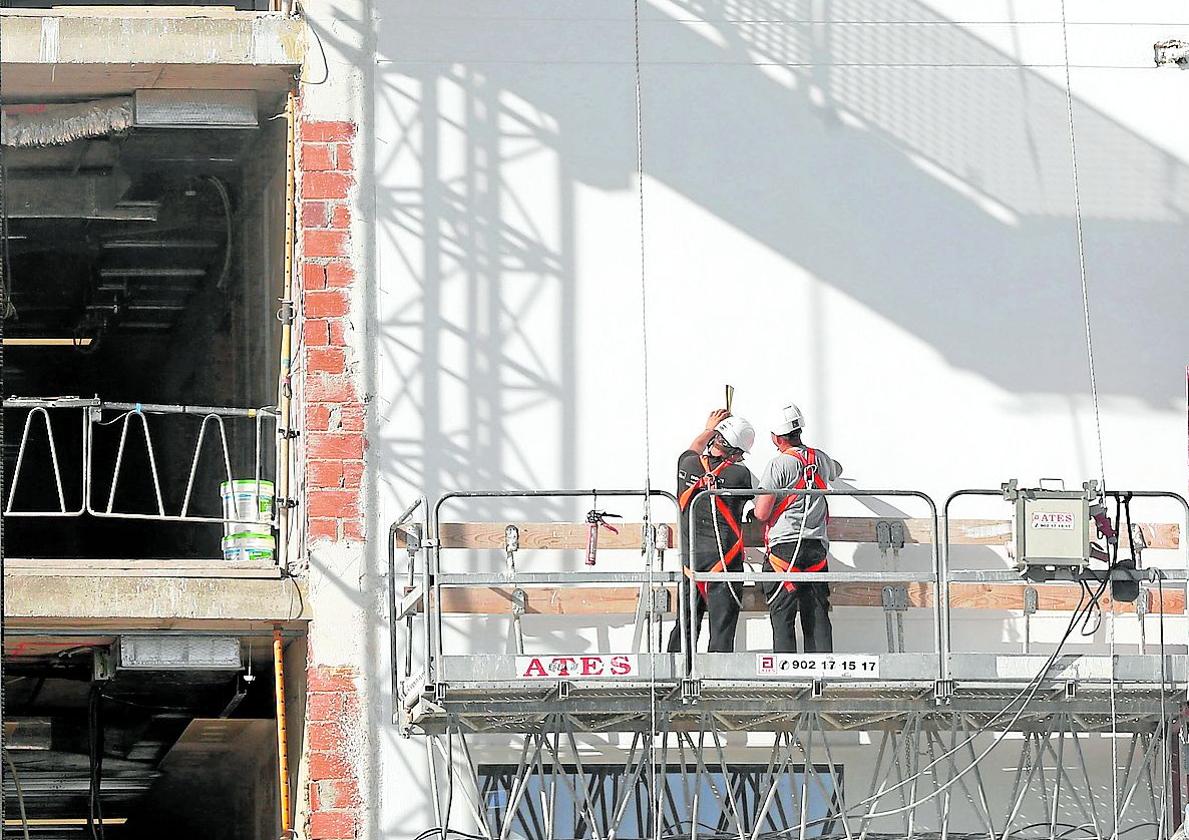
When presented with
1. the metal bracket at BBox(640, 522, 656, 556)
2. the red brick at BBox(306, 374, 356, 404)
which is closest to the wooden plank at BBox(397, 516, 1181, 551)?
the metal bracket at BBox(640, 522, 656, 556)

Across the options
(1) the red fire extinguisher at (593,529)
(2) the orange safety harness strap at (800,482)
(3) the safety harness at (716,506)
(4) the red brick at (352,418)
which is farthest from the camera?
(4) the red brick at (352,418)

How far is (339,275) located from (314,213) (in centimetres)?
44

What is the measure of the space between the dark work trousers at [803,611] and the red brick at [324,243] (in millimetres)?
3643

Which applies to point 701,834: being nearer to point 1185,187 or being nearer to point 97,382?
point 1185,187

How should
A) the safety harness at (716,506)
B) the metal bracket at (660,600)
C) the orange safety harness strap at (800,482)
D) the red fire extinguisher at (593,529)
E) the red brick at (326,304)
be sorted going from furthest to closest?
the red brick at (326,304) < the red fire extinguisher at (593,529) < the metal bracket at (660,600) < the orange safety harness strap at (800,482) < the safety harness at (716,506)

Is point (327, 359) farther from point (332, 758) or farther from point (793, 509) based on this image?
point (793, 509)

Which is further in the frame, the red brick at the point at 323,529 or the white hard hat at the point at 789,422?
the red brick at the point at 323,529

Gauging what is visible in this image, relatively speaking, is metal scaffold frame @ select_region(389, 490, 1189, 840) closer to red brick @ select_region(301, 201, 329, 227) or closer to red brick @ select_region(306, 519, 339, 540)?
red brick @ select_region(306, 519, 339, 540)

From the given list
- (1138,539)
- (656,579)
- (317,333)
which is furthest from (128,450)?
(1138,539)

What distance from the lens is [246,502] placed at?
14211 mm

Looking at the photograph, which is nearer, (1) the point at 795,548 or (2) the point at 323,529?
(1) the point at 795,548

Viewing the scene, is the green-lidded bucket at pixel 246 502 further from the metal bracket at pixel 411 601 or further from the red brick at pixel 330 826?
the red brick at pixel 330 826

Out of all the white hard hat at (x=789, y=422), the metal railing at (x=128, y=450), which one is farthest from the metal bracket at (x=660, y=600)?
the metal railing at (x=128, y=450)

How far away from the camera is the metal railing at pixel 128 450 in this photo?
43.2 feet
